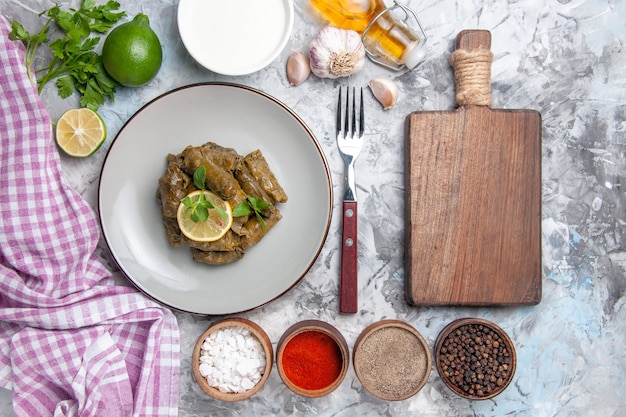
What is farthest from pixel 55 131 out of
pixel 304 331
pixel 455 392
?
pixel 455 392

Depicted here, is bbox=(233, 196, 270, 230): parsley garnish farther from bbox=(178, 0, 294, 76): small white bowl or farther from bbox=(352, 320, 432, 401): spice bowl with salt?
bbox=(352, 320, 432, 401): spice bowl with salt

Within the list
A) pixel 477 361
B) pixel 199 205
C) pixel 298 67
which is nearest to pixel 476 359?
pixel 477 361

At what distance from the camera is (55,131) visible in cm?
191

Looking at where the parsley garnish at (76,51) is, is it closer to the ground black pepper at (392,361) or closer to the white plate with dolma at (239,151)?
the white plate with dolma at (239,151)

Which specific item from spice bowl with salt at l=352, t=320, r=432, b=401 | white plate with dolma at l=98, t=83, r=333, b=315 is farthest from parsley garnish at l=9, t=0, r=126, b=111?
spice bowl with salt at l=352, t=320, r=432, b=401

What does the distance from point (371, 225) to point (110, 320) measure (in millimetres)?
920

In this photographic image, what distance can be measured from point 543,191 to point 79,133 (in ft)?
5.19

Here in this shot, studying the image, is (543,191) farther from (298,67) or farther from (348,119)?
(298,67)

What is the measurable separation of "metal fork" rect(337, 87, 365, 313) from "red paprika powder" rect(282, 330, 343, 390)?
131 mm

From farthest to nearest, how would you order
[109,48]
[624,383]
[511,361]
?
1. [624,383]
2. [511,361]
3. [109,48]

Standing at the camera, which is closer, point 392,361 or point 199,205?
point 199,205

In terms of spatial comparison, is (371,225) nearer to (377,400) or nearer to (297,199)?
(297,199)

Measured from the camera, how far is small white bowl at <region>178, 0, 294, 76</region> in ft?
5.98

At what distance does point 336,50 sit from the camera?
6.12 feet
